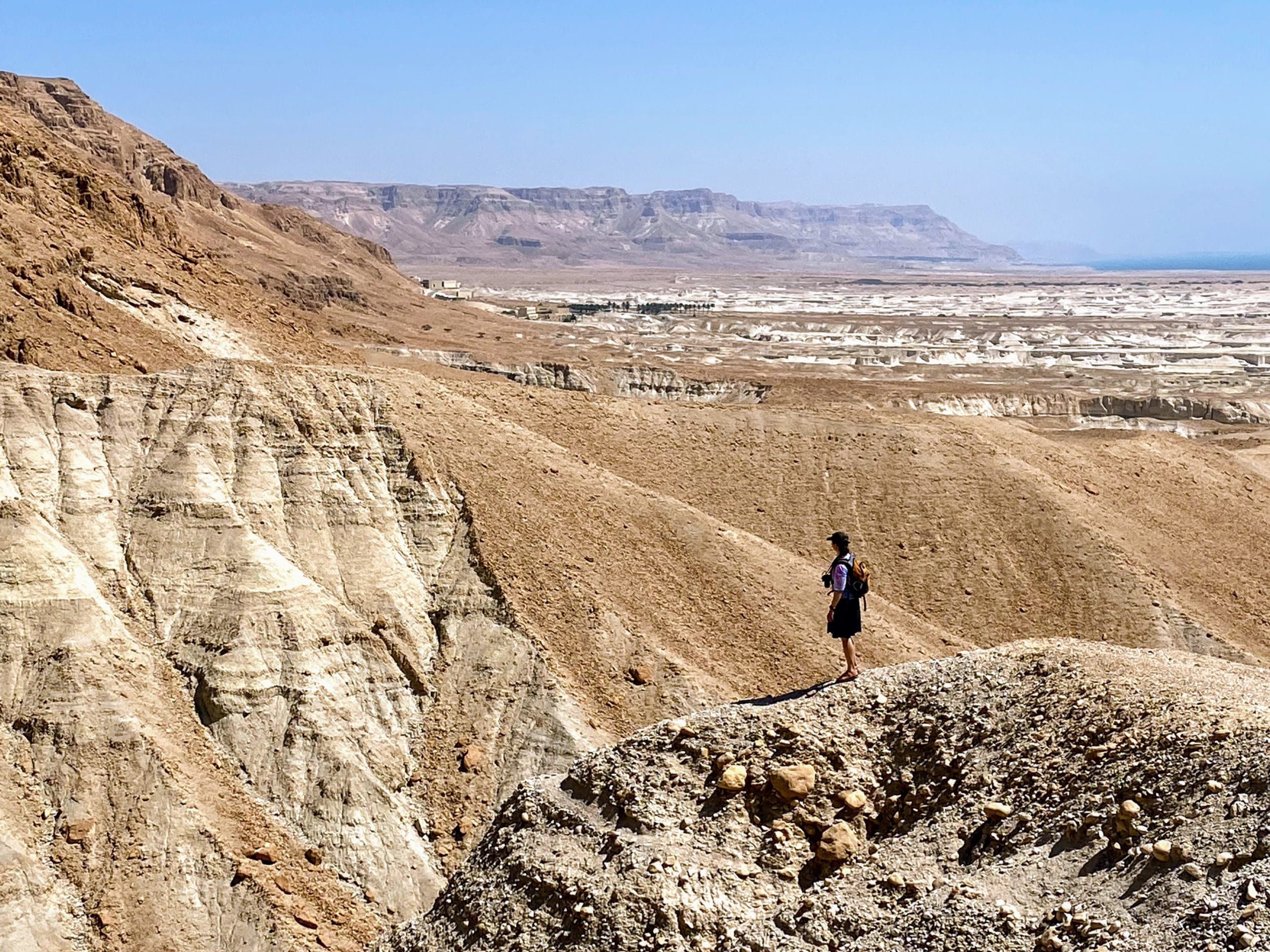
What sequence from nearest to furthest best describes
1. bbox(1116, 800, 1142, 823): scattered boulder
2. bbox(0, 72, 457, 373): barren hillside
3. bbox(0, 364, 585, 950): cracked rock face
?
bbox(1116, 800, 1142, 823): scattered boulder < bbox(0, 364, 585, 950): cracked rock face < bbox(0, 72, 457, 373): barren hillside

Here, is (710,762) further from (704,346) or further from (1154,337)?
(1154,337)

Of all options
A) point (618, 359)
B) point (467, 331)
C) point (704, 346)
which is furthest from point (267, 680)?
point (704, 346)

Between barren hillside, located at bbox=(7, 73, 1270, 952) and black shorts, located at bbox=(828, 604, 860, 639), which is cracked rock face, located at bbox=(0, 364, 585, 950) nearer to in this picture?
barren hillside, located at bbox=(7, 73, 1270, 952)

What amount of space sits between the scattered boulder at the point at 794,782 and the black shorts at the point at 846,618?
2423 mm

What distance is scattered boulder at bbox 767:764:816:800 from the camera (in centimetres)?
1158

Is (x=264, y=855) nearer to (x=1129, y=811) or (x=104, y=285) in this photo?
(x=1129, y=811)

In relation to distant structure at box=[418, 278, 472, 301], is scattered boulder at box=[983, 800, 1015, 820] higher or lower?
lower

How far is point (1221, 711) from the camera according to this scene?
10.9 meters

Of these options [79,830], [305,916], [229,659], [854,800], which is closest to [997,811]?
[854,800]

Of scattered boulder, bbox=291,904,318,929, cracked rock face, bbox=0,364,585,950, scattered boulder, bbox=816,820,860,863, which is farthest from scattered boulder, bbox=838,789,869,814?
scattered boulder, bbox=291,904,318,929

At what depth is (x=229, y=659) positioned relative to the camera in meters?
20.5

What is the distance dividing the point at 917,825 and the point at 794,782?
46.0 inches

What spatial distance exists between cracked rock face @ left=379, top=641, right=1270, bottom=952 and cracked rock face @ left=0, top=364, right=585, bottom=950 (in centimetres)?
660

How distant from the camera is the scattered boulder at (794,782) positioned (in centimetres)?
1158
